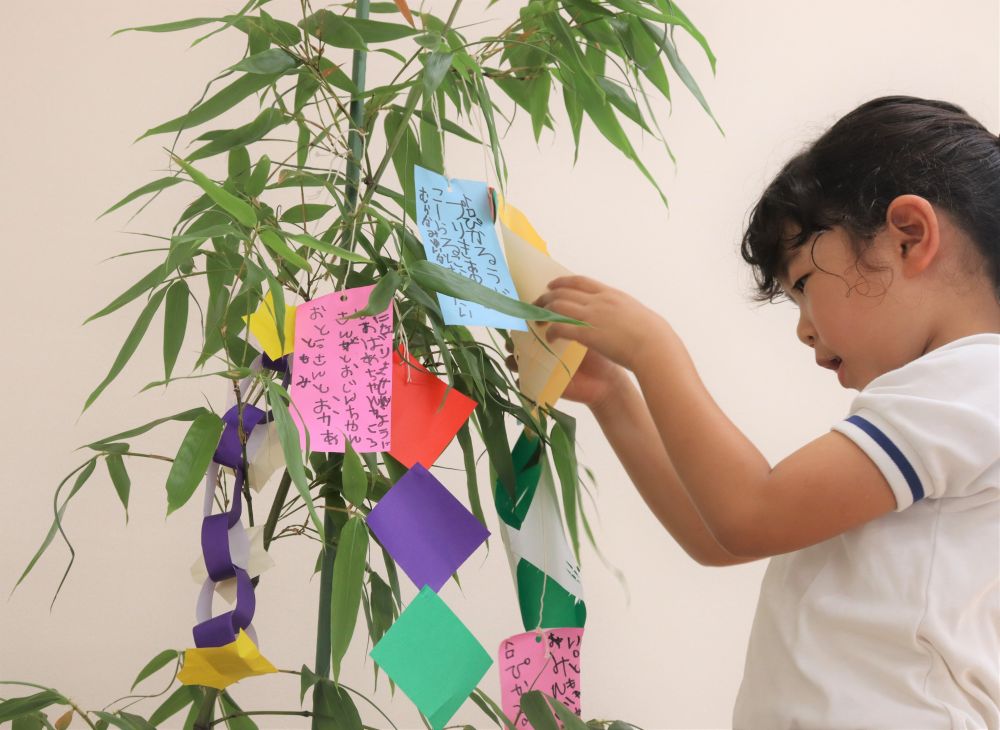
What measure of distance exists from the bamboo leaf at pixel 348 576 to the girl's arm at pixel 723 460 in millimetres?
238

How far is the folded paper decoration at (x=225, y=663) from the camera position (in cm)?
62

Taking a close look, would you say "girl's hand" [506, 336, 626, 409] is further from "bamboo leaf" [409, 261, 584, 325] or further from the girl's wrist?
"bamboo leaf" [409, 261, 584, 325]

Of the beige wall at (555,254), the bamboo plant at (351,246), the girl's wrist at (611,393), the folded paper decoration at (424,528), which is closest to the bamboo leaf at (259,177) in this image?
the bamboo plant at (351,246)

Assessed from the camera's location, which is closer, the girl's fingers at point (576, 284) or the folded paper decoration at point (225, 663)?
the folded paper decoration at point (225, 663)

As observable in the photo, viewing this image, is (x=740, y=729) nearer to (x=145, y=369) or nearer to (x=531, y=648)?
(x=531, y=648)

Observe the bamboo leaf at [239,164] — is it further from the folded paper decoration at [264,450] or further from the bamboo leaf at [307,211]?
the folded paper decoration at [264,450]

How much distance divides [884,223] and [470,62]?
1.22 feet

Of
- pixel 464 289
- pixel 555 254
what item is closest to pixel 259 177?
pixel 464 289

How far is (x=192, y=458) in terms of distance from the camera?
0.62 metres

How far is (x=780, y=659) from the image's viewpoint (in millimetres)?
794

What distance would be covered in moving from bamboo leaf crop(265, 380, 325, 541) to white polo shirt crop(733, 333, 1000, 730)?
39cm

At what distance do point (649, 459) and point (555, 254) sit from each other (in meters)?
0.57

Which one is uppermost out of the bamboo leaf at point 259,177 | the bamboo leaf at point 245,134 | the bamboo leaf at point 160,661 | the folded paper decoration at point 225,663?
the bamboo leaf at point 245,134

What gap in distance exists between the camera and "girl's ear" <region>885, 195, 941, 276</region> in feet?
2.59
